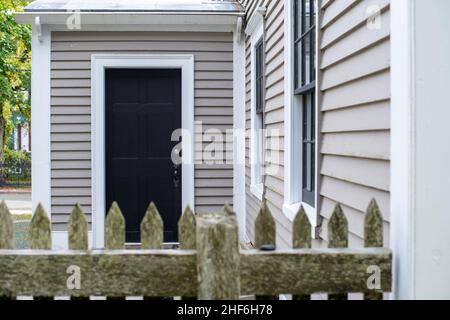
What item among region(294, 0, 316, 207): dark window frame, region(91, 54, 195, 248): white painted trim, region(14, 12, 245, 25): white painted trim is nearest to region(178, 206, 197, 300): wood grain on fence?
region(294, 0, 316, 207): dark window frame

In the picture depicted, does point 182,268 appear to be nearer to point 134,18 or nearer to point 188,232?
point 188,232

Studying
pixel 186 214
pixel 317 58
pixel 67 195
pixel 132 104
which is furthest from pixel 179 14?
pixel 186 214

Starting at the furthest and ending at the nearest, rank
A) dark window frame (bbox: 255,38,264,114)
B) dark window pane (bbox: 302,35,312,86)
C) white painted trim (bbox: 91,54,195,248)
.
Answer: white painted trim (bbox: 91,54,195,248) → dark window frame (bbox: 255,38,264,114) → dark window pane (bbox: 302,35,312,86)

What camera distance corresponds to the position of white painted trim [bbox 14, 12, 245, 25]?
734 cm

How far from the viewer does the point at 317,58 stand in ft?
11.8

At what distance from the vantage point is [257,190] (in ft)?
21.0

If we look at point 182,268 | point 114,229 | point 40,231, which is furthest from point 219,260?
point 40,231

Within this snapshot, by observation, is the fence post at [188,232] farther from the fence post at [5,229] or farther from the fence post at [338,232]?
the fence post at [5,229]

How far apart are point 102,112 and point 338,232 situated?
19.2ft

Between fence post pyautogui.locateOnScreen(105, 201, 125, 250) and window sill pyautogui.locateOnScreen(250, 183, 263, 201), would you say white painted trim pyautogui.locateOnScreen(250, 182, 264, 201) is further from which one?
fence post pyautogui.locateOnScreen(105, 201, 125, 250)

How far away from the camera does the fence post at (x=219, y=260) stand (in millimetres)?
2020

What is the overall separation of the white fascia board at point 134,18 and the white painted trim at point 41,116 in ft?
0.82

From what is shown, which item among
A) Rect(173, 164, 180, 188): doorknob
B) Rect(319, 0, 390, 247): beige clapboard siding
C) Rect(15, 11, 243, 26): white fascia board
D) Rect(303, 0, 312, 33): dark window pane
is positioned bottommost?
Rect(173, 164, 180, 188): doorknob

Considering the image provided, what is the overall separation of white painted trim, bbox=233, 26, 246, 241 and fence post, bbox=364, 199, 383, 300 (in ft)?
18.3
